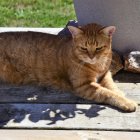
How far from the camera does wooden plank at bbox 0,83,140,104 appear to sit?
359cm

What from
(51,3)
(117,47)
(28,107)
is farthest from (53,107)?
(51,3)

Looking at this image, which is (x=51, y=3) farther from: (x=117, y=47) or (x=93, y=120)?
(x=93, y=120)

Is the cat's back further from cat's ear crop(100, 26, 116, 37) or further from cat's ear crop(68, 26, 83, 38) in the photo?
cat's ear crop(100, 26, 116, 37)

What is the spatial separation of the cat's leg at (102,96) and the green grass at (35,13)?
7.06 feet

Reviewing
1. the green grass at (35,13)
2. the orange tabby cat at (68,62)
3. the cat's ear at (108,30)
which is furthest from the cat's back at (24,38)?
the green grass at (35,13)

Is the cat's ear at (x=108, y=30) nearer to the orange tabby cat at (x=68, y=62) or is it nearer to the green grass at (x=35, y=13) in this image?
the orange tabby cat at (x=68, y=62)

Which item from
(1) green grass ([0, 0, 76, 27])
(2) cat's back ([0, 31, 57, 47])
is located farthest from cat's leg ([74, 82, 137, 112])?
(1) green grass ([0, 0, 76, 27])

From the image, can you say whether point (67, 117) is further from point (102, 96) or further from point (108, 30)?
point (108, 30)

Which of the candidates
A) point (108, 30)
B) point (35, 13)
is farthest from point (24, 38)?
point (35, 13)

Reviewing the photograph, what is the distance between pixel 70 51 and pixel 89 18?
0.50 m
